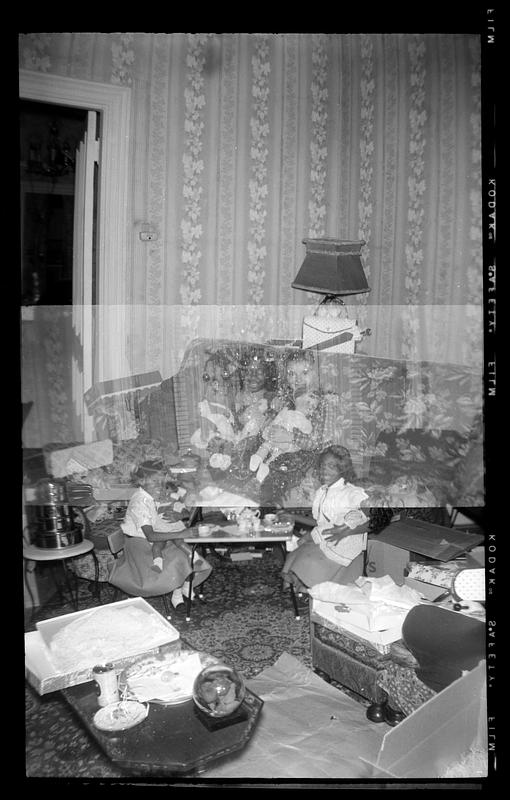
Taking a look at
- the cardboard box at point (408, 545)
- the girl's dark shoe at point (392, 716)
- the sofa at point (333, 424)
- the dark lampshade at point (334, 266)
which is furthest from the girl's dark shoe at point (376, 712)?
the dark lampshade at point (334, 266)

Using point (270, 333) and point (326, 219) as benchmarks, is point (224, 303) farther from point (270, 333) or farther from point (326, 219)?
point (326, 219)

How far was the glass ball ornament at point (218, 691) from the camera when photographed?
1605mm

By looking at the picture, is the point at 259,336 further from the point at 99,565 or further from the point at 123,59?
the point at 99,565

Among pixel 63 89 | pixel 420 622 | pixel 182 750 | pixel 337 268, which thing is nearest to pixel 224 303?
pixel 337 268

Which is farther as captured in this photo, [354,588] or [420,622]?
[354,588]

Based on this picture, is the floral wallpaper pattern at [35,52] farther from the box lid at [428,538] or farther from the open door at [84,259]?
the box lid at [428,538]

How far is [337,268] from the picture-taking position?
1.52 m

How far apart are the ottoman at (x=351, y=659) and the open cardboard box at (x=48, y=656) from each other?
55cm

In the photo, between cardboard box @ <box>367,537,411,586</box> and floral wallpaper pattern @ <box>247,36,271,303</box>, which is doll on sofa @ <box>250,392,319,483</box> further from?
cardboard box @ <box>367,537,411,586</box>

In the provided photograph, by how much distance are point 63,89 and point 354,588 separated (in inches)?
67.8

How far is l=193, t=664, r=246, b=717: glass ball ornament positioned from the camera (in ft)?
5.27

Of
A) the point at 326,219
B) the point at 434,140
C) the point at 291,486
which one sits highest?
the point at 434,140

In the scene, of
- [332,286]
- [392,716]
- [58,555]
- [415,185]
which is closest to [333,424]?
[332,286]

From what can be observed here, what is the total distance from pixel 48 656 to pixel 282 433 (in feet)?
2.92
